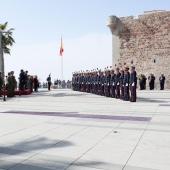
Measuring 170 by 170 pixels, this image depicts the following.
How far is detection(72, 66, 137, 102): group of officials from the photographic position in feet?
41.4

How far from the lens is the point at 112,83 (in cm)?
1490

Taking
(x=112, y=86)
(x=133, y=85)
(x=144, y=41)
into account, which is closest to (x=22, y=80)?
(x=112, y=86)

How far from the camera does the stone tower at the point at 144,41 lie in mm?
26125

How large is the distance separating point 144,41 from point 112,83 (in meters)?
13.9

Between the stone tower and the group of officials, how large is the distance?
787 centimetres

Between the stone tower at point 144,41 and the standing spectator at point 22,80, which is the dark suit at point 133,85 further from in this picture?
the stone tower at point 144,41

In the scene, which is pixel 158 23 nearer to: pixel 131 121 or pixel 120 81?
pixel 120 81

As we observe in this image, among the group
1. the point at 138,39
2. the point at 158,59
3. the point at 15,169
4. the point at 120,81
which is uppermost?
the point at 138,39

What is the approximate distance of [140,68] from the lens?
90.4 ft

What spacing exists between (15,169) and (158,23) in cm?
2558

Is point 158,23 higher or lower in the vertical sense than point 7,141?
higher

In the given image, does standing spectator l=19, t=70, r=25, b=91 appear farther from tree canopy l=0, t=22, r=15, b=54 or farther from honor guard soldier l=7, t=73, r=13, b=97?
tree canopy l=0, t=22, r=15, b=54

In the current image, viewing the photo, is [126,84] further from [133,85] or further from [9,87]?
[9,87]

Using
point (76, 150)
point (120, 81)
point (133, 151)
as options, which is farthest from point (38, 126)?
point (120, 81)
